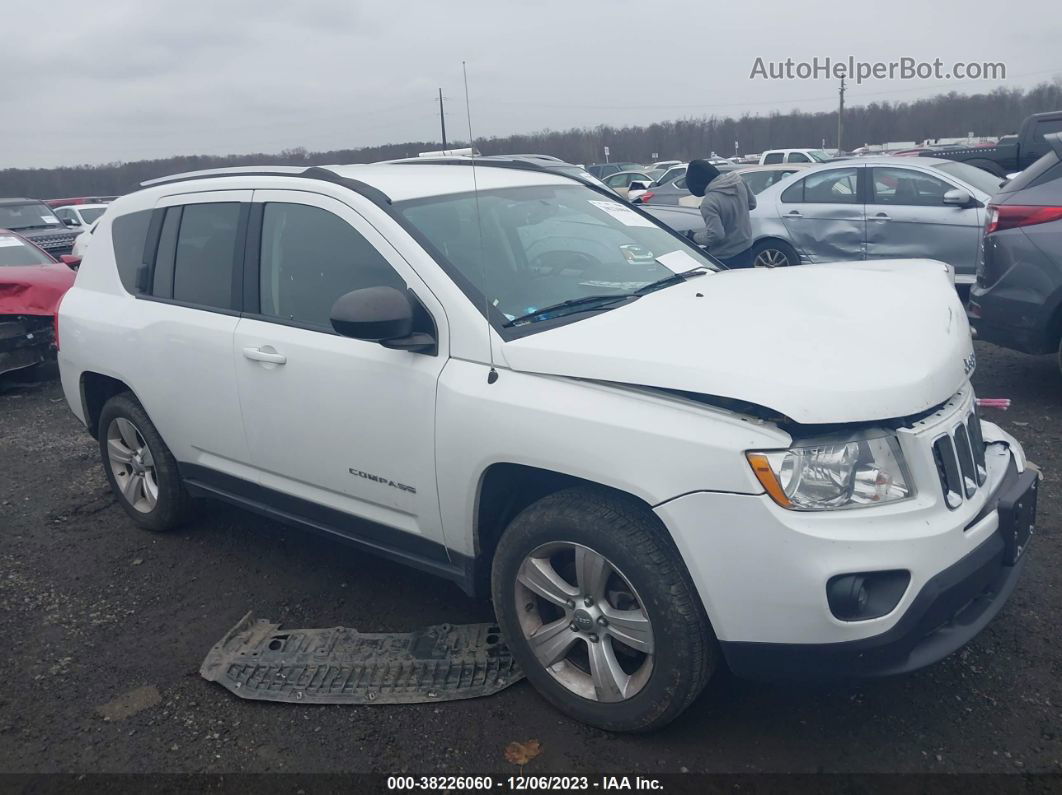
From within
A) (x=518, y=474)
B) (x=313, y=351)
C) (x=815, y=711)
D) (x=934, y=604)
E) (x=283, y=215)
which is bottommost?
(x=815, y=711)

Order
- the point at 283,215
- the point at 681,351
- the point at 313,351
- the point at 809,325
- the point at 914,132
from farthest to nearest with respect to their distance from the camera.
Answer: the point at 914,132 → the point at 283,215 → the point at 313,351 → the point at 809,325 → the point at 681,351

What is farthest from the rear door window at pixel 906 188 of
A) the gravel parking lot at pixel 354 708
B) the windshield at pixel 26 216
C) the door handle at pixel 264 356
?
the windshield at pixel 26 216

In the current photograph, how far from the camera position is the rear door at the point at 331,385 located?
10.5ft

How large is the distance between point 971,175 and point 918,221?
0.91 meters

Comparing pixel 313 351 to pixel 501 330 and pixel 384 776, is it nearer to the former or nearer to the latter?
pixel 501 330

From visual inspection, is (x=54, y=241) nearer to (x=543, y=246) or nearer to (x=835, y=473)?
(x=543, y=246)

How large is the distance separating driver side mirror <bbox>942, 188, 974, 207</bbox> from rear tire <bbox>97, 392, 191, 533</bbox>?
746cm

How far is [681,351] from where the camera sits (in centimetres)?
270

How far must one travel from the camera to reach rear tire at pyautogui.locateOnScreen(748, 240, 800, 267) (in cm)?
979

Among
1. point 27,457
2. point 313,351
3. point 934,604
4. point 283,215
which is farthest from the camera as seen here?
point 27,457

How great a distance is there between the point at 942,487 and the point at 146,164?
22.7ft

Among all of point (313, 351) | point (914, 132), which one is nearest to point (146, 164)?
point (313, 351)

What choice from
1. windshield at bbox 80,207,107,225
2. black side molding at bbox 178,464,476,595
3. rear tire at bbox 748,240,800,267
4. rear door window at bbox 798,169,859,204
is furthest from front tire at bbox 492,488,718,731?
windshield at bbox 80,207,107,225

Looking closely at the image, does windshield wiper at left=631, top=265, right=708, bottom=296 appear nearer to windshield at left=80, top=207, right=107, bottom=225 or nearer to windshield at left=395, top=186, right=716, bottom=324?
windshield at left=395, top=186, right=716, bottom=324
